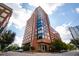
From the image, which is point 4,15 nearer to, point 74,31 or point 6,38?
point 6,38

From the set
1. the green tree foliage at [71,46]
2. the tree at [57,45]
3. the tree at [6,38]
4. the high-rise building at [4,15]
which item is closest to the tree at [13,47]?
the tree at [6,38]

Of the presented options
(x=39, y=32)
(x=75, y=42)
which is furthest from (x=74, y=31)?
(x=39, y=32)

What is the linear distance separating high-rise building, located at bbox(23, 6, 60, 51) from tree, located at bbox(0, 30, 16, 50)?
0.68 ft

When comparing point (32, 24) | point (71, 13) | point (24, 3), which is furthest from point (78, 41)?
point (24, 3)

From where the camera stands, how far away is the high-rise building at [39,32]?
387 centimetres

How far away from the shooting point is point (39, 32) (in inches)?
155

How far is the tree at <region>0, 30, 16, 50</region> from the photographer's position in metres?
3.89

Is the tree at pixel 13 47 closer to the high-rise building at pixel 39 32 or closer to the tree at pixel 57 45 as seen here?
the high-rise building at pixel 39 32

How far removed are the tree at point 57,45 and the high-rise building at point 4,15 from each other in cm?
81

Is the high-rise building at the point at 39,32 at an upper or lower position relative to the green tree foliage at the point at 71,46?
upper

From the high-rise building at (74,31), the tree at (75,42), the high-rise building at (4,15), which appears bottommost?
the tree at (75,42)


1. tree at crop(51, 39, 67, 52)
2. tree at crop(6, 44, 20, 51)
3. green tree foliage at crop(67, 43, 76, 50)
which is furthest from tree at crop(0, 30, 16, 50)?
green tree foliage at crop(67, 43, 76, 50)

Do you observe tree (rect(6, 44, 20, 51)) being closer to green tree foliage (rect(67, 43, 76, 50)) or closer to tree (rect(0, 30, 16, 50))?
tree (rect(0, 30, 16, 50))

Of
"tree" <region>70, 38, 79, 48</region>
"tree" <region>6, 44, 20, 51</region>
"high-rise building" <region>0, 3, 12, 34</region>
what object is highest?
"high-rise building" <region>0, 3, 12, 34</region>
